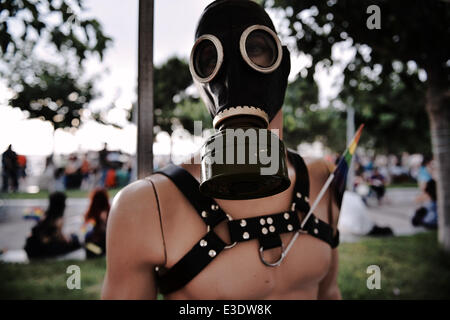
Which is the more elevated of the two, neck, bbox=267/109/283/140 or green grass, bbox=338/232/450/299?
neck, bbox=267/109/283/140

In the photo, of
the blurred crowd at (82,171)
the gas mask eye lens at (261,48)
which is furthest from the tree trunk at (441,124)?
the blurred crowd at (82,171)

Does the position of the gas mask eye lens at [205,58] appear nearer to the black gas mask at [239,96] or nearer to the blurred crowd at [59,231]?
the black gas mask at [239,96]

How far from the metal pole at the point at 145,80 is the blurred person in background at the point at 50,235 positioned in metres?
5.52

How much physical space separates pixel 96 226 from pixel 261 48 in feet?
17.9

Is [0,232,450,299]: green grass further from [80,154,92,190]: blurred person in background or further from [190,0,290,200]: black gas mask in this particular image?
[80,154,92,190]: blurred person in background

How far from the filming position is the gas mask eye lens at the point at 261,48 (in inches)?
45.8

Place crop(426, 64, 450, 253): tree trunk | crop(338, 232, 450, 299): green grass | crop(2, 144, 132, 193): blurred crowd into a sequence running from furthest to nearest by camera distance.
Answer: crop(2, 144, 132, 193): blurred crowd < crop(426, 64, 450, 253): tree trunk < crop(338, 232, 450, 299): green grass

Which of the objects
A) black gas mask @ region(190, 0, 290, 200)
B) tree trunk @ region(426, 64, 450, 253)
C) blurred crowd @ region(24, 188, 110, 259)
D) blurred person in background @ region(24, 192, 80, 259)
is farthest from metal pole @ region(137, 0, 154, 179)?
blurred person in background @ region(24, 192, 80, 259)

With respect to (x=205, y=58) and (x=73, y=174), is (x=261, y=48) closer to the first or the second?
(x=205, y=58)

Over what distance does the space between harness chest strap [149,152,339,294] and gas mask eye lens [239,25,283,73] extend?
0.51 metres

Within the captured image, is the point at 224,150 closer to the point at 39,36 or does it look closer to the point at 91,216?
the point at 39,36

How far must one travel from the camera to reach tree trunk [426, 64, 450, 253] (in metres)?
4.60

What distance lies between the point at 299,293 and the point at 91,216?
5.40 metres

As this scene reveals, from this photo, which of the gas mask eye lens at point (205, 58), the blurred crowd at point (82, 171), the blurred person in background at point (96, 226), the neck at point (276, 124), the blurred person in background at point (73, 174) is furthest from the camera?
the blurred person in background at point (73, 174)
